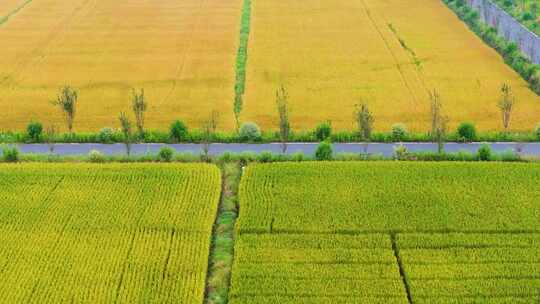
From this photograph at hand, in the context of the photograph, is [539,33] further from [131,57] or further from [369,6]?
[131,57]

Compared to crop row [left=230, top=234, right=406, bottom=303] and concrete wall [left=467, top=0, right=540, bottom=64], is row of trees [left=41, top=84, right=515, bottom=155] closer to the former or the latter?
crop row [left=230, top=234, right=406, bottom=303]

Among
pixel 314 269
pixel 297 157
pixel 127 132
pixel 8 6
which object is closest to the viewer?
pixel 314 269

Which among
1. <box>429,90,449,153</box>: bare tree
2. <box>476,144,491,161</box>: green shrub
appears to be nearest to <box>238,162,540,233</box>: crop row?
<box>476,144,491,161</box>: green shrub

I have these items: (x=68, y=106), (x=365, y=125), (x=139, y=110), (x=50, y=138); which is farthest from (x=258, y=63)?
(x=50, y=138)

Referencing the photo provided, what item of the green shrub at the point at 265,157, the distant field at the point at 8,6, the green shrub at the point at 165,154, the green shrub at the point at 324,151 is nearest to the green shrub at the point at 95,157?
the green shrub at the point at 165,154

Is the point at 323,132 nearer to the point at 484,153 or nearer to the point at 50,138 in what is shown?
the point at 484,153

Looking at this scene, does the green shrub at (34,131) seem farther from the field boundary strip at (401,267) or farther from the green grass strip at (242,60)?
the field boundary strip at (401,267)
